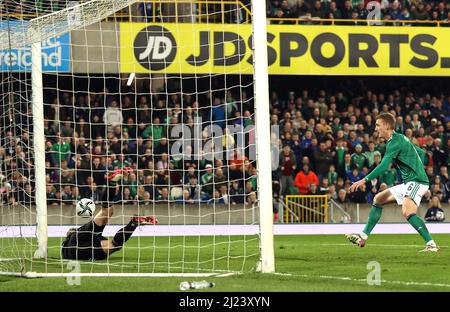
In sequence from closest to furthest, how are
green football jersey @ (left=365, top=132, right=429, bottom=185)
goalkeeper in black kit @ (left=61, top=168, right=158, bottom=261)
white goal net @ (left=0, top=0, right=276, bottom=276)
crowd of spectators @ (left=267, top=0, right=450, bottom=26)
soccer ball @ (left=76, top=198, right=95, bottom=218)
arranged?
white goal net @ (left=0, top=0, right=276, bottom=276), goalkeeper in black kit @ (left=61, top=168, right=158, bottom=261), soccer ball @ (left=76, top=198, right=95, bottom=218), green football jersey @ (left=365, top=132, right=429, bottom=185), crowd of spectators @ (left=267, top=0, right=450, bottom=26)

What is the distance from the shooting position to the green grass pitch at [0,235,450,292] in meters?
10.0

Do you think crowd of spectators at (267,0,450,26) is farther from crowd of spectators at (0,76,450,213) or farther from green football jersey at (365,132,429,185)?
green football jersey at (365,132,429,185)

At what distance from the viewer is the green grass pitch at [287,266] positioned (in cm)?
1003

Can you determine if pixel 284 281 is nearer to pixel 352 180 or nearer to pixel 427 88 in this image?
pixel 352 180

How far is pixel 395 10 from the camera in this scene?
114ft

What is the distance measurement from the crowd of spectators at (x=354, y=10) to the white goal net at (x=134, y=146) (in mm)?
1728

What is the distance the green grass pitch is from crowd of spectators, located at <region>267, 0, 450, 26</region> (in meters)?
14.8

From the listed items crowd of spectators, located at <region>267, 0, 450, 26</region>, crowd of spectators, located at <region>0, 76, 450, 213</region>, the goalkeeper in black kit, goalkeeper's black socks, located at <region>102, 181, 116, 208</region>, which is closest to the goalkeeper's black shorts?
the goalkeeper in black kit

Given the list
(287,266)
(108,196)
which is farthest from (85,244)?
(287,266)

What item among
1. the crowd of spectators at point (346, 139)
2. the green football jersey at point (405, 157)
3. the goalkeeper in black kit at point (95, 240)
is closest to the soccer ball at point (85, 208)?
the goalkeeper in black kit at point (95, 240)

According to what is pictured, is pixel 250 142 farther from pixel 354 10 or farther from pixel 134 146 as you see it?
pixel 354 10

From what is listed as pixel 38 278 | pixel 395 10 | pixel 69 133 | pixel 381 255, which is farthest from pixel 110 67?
pixel 38 278
